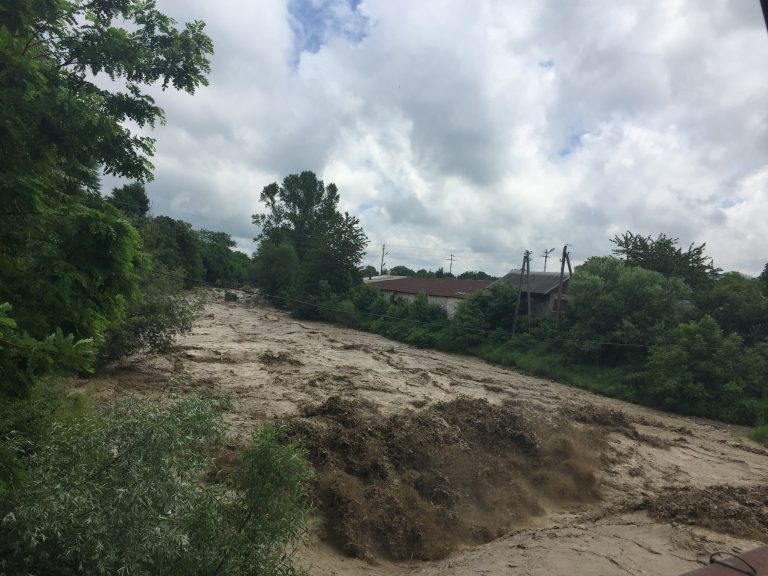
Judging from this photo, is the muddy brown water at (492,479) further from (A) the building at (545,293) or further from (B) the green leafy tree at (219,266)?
(B) the green leafy tree at (219,266)

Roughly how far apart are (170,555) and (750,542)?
376 inches

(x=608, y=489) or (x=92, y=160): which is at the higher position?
(x=92, y=160)

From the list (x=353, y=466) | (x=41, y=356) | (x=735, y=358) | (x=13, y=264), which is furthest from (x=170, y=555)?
(x=735, y=358)

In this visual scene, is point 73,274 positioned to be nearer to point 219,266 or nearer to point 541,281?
point 541,281

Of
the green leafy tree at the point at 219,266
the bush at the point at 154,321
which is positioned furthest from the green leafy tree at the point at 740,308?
the green leafy tree at the point at 219,266

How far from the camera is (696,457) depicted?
16547mm

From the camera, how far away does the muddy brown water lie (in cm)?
839

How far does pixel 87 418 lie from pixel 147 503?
6.16 feet

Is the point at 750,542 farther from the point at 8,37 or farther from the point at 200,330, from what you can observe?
the point at 200,330

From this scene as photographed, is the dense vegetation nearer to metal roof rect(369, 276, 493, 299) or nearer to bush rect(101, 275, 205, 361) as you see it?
bush rect(101, 275, 205, 361)

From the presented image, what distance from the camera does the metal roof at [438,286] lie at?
1913 inches

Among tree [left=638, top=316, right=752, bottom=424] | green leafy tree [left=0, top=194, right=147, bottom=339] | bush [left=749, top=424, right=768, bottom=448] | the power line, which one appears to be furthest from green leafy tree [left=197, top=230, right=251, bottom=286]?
green leafy tree [left=0, top=194, right=147, bottom=339]

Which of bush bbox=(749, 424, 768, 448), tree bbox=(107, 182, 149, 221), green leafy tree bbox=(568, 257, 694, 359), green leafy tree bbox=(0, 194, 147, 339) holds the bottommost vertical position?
bush bbox=(749, 424, 768, 448)

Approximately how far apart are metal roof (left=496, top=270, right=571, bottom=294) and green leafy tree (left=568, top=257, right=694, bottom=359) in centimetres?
670
